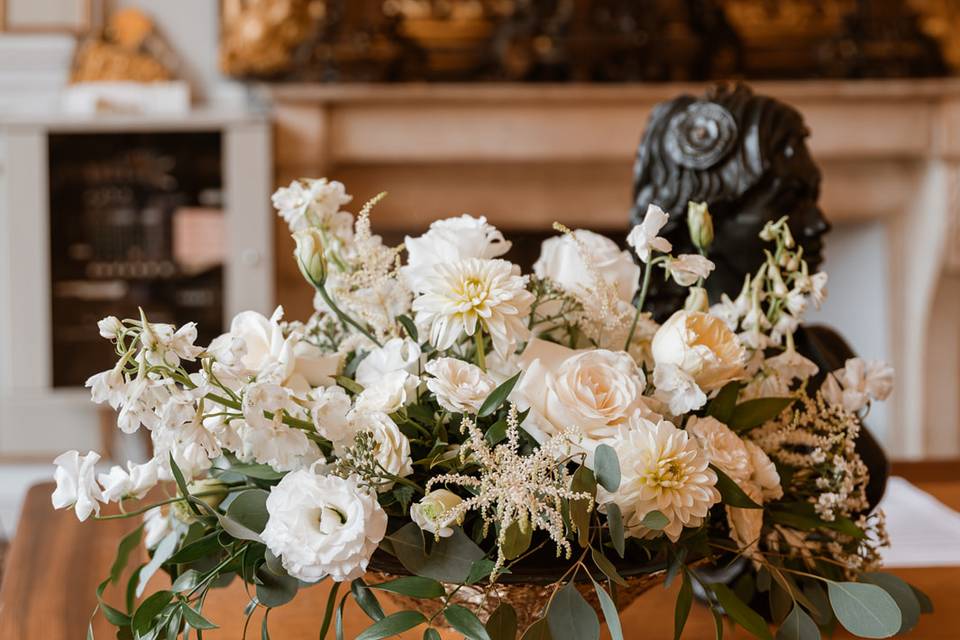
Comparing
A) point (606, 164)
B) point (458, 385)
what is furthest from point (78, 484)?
point (606, 164)

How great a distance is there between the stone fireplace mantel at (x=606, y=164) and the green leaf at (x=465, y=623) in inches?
104

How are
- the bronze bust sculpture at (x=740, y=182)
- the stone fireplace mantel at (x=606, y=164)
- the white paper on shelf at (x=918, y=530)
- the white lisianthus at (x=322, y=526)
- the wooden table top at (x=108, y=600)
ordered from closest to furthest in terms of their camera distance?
the white lisianthus at (x=322, y=526), the wooden table top at (x=108, y=600), the bronze bust sculpture at (x=740, y=182), the white paper on shelf at (x=918, y=530), the stone fireplace mantel at (x=606, y=164)

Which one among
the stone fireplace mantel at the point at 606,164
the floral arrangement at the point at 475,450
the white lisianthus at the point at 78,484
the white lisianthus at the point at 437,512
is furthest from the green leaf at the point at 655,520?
the stone fireplace mantel at the point at 606,164

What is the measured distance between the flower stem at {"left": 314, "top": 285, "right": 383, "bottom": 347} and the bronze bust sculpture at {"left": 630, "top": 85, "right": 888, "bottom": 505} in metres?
0.38

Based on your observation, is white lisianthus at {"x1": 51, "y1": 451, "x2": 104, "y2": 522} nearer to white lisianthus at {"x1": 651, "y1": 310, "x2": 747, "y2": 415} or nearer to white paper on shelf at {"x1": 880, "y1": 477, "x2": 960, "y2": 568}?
white lisianthus at {"x1": 651, "y1": 310, "x2": 747, "y2": 415}

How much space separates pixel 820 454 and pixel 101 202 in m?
2.82

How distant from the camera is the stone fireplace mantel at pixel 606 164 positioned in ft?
10.4

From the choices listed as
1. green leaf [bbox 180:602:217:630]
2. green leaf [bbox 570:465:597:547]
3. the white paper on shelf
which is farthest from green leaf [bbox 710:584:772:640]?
the white paper on shelf

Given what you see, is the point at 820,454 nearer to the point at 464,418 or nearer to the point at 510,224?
the point at 464,418

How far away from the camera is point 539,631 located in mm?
637

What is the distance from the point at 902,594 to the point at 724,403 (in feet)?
0.74

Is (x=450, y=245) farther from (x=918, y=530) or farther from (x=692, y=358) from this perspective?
(x=918, y=530)

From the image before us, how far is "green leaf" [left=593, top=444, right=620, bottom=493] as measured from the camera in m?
0.64

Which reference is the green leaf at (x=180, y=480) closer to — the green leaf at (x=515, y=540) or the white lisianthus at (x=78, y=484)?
the white lisianthus at (x=78, y=484)
